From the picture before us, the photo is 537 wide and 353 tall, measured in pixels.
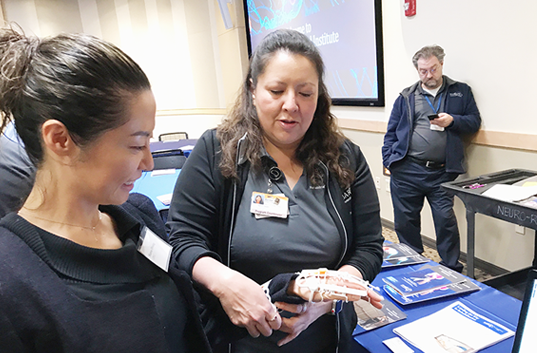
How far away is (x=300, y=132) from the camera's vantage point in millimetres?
1138

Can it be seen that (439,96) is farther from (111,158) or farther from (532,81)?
(111,158)

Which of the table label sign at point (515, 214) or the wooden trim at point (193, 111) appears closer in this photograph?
the table label sign at point (515, 214)

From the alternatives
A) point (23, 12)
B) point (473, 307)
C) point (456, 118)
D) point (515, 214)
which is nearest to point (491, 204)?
point (515, 214)

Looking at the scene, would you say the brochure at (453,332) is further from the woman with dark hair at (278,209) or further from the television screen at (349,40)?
the television screen at (349,40)

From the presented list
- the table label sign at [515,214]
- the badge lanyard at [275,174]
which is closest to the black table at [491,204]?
the table label sign at [515,214]

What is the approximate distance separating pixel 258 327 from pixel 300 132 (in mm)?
581

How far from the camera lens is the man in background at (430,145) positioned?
9.28ft

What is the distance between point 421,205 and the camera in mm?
3158

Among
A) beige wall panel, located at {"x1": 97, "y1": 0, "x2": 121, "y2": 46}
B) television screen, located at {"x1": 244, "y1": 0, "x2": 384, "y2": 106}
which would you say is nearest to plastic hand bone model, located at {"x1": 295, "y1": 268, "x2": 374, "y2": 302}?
television screen, located at {"x1": 244, "y1": 0, "x2": 384, "y2": 106}

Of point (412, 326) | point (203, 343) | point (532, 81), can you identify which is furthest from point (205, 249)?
point (532, 81)

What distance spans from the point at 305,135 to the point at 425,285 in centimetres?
76

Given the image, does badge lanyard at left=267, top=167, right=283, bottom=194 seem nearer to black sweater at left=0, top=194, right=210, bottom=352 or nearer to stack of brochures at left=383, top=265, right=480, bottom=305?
black sweater at left=0, top=194, right=210, bottom=352

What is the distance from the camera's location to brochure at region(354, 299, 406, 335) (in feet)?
3.92

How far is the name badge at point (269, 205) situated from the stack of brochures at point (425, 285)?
610 mm
